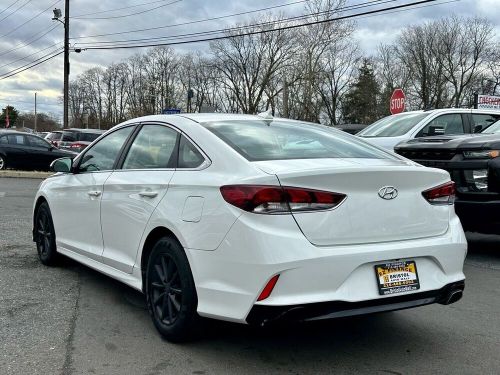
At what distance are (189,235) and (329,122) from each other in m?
69.2

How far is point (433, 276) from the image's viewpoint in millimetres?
3512

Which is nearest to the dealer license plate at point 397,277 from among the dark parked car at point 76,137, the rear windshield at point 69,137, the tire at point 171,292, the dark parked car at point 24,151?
the tire at point 171,292

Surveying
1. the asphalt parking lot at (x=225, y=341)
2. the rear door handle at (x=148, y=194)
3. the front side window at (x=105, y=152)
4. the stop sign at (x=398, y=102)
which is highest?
the stop sign at (x=398, y=102)

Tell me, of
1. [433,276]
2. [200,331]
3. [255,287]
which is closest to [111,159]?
[200,331]

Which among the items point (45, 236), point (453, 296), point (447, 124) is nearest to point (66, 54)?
point (447, 124)

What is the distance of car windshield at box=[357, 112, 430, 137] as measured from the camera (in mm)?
9680

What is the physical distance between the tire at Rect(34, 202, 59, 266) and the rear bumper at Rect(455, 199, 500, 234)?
4.40 metres

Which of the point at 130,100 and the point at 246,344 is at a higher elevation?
the point at 130,100

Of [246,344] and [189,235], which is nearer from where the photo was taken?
[189,235]

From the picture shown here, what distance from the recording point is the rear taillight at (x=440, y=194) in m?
3.62

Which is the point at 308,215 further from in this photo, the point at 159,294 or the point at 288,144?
the point at 159,294

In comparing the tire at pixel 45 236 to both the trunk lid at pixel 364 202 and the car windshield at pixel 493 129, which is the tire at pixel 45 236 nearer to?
the trunk lid at pixel 364 202

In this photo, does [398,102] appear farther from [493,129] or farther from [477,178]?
[477,178]

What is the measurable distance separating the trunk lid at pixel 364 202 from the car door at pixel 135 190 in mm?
975
